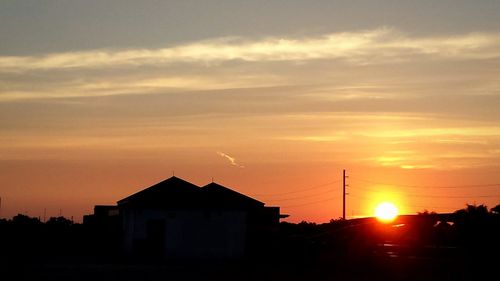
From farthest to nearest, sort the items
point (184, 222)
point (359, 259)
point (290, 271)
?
1. point (184, 222)
2. point (359, 259)
3. point (290, 271)

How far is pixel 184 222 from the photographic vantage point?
54.2m

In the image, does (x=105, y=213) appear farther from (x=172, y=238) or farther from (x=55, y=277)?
(x=55, y=277)

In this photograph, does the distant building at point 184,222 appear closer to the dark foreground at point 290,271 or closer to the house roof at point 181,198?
the house roof at point 181,198

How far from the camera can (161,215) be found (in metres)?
54.1

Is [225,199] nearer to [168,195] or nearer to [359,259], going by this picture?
[168,195]

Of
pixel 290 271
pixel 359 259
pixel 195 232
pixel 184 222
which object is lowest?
pixel 290 271

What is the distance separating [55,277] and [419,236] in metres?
21.0

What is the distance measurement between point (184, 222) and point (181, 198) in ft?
4.81

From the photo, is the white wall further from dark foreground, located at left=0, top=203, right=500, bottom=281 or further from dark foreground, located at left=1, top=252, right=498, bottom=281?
dark foreground, located at left=1, top=252, right=498, bottom=281

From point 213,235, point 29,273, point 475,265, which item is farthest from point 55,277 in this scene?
point 213,235

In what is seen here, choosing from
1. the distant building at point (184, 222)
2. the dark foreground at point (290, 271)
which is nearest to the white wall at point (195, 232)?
the distant building at point (184, 222)

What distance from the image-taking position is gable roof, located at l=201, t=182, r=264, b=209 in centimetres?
5466

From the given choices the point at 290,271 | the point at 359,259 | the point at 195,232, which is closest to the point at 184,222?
the point at 195,232

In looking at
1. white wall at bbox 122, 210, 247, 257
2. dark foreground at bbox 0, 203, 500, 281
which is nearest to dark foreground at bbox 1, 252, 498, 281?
dark foreground at bbox 0, 203, 500, 281
